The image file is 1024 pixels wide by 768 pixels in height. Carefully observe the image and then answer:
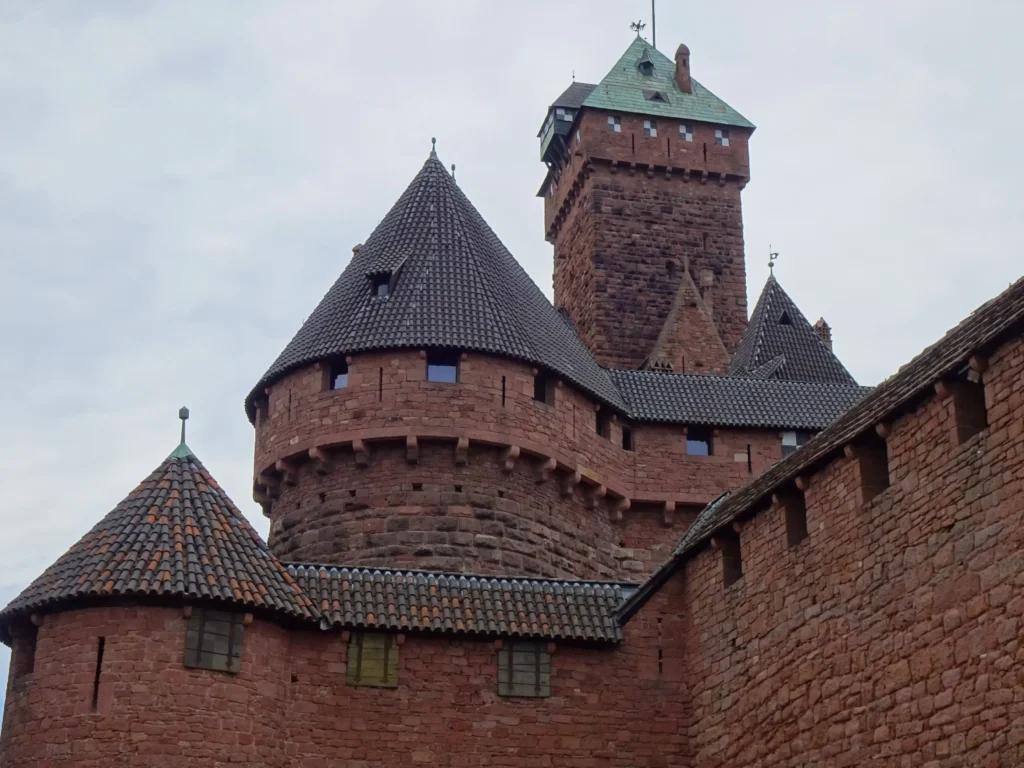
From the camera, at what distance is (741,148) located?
3481 cm

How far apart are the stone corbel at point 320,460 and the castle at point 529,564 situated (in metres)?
0.05

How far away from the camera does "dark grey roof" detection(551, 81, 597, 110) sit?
120 ft

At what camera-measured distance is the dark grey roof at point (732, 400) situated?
25.3 m

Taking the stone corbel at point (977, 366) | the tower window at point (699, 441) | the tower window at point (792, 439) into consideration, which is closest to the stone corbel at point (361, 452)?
the tower window at point (699, 441)

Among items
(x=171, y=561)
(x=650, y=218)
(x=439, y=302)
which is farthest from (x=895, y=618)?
(x=650, y=218)

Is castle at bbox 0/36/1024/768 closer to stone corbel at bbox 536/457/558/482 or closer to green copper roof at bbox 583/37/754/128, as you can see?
stone corbel at bbox 536/457/558/482

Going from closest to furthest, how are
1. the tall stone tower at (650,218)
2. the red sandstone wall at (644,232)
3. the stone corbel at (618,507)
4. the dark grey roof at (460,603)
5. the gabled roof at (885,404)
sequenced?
the gabled roof at (885,404) → the dark grey roof at (460,603) → the stone corbel at (618,507) → the tall stone tower at (650,218) → the red sandstone wall at (644,232)

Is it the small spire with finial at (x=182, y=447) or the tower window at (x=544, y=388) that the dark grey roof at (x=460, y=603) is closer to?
the small spire with finial at (x=182, y=447)

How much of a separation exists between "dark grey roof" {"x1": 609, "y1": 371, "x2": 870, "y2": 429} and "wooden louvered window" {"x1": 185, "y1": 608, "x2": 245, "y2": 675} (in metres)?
9.47

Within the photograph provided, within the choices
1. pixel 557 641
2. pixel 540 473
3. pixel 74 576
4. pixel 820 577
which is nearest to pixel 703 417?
pixel 540 473

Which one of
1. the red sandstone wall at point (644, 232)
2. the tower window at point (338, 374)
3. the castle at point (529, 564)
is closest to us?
the castle at point (529, 564)

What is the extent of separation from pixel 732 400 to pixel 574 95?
44.9 ft

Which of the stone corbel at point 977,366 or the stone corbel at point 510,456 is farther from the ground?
the stone corbel at point 510,456

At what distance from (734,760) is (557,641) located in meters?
2.65
